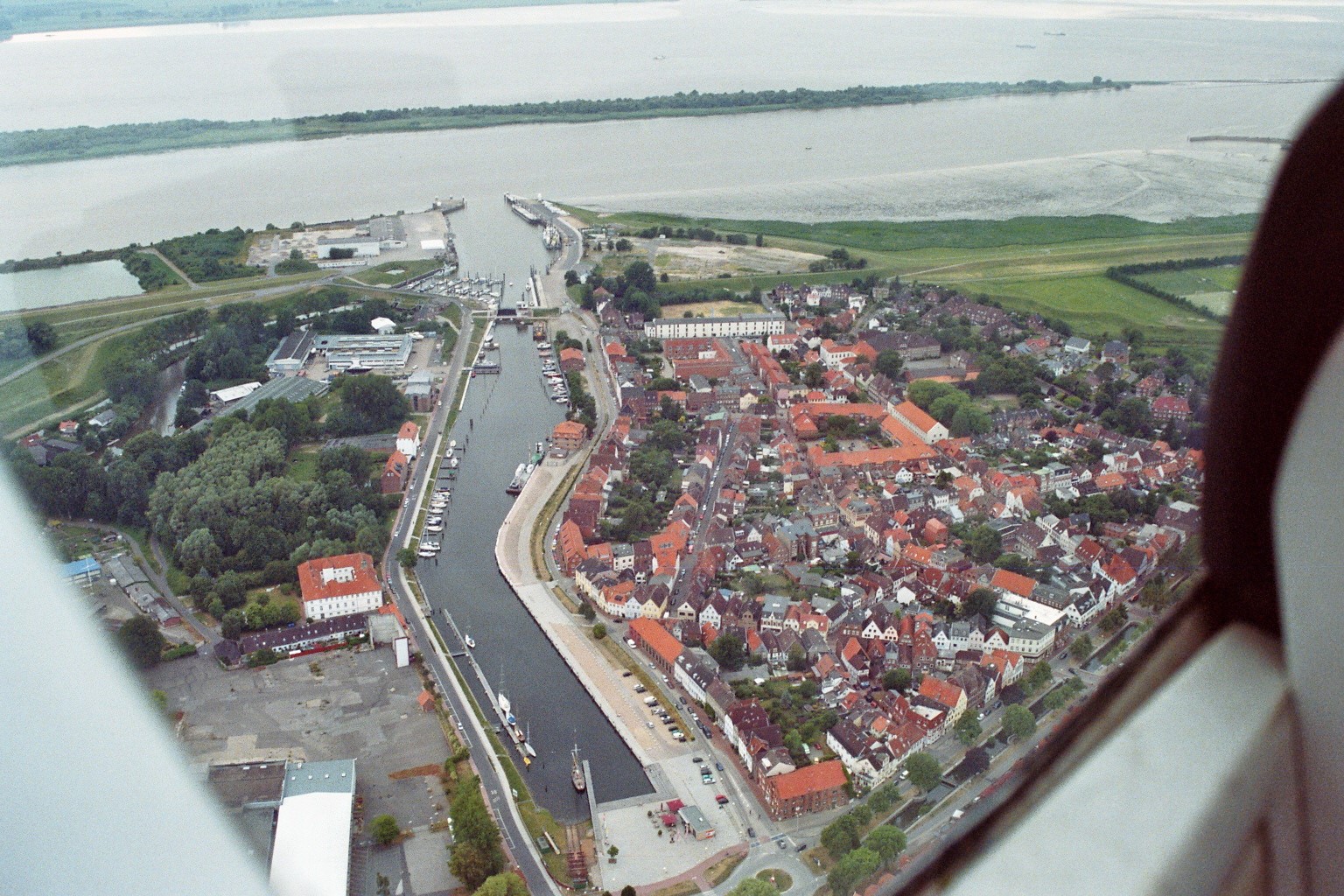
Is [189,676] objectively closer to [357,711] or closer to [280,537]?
[357,711]

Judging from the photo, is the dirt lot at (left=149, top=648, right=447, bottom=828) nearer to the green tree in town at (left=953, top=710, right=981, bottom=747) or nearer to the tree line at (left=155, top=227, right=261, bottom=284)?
the green tree in town at (left=953, top=710, right=981, bottom=747)

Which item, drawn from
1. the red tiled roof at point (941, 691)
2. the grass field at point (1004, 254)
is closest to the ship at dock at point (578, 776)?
the red tiled roof at point (941, 691)

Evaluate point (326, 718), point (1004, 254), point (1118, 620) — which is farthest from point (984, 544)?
point (1004, 254)

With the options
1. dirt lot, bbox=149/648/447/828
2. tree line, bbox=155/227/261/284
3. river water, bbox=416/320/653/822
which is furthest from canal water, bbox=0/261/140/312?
river water, bbox=416/320/653/822

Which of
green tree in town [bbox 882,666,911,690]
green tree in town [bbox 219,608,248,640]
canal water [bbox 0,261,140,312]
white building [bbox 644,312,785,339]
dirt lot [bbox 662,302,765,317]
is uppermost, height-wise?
canal water [bbox 0,261,140,312]

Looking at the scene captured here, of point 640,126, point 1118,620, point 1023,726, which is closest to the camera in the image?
point 1118,620

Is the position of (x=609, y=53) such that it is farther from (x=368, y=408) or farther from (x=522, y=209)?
(x=368, y=408)

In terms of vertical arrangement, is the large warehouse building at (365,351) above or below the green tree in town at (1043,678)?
below

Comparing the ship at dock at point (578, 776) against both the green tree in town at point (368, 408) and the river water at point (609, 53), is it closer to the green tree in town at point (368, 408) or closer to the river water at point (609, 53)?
the river water at point (609, 53)
